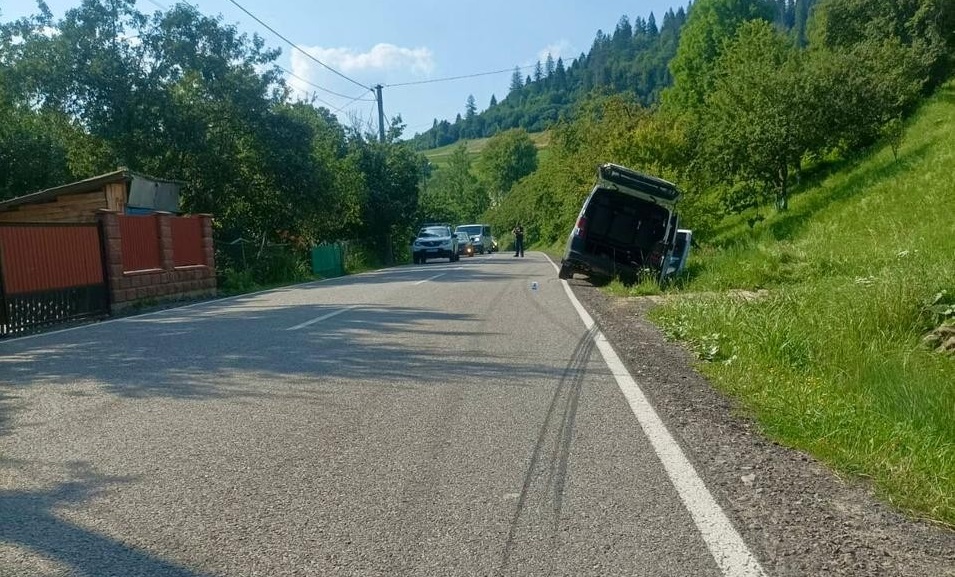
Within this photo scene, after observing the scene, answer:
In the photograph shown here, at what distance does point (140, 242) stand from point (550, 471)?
585 inches

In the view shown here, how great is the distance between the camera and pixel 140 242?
16766 millimetres

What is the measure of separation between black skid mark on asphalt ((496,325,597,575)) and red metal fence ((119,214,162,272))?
41.3 ft

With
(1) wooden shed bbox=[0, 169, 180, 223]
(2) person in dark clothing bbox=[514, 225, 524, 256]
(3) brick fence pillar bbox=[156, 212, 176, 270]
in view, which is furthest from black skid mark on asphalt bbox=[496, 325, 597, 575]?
(2) person in dark clothing bbox=[514, 225, 524, 256]

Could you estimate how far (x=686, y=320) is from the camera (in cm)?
998

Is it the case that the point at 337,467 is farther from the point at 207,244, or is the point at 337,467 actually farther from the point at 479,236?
the point at 479,236

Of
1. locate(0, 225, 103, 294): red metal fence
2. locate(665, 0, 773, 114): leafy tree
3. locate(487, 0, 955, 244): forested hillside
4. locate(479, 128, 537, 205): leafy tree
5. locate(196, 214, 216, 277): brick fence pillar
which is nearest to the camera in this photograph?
locate(0, 225, 103, 294): red metal fence

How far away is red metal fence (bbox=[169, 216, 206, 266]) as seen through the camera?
61.1 ft

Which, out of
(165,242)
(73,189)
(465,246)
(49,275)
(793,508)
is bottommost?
(793,508)

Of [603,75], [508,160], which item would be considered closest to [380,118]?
[508,160]

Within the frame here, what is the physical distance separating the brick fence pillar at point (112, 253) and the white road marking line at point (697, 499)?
465 inches

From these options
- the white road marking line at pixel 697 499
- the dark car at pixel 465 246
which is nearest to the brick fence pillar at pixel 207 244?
the white road marking line at pixel 697 499

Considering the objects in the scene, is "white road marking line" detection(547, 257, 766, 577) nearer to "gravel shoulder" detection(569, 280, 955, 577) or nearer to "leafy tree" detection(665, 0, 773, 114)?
"gravel shoulder" detection(569, 280, 955, 577)

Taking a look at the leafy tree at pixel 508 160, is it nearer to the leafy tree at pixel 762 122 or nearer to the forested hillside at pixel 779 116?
the forested hillside at pixel 779 116

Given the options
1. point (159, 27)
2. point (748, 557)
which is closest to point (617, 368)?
point (748, 557)
